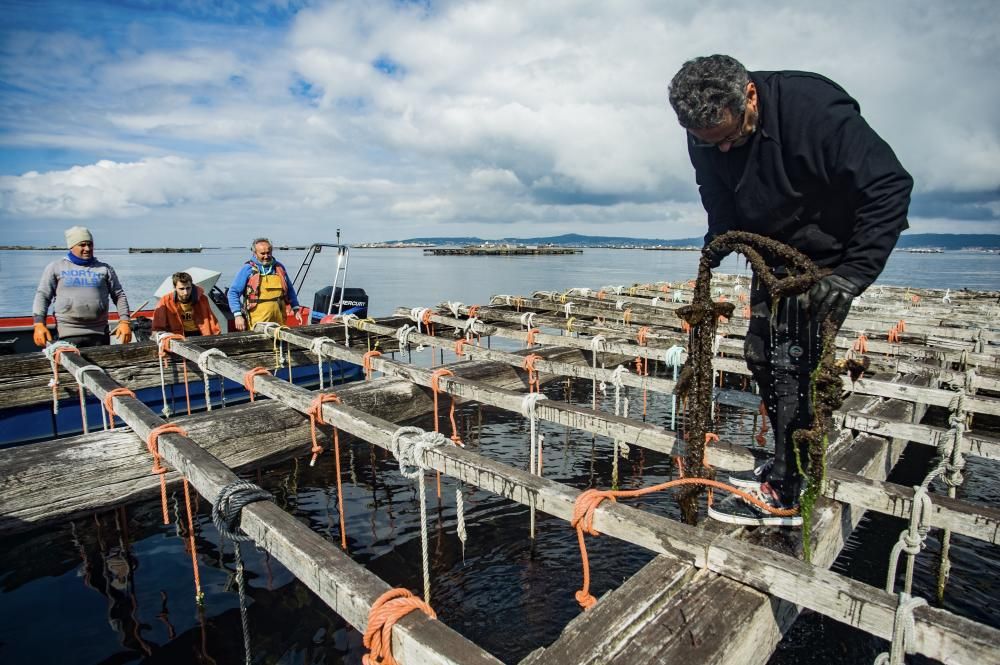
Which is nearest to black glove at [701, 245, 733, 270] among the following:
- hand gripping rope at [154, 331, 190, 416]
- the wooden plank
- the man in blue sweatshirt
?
the wooden plank

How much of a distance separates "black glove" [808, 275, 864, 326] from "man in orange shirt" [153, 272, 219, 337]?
9566 mm

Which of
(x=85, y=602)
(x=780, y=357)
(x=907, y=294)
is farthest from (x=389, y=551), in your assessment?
(x=907, y=294)

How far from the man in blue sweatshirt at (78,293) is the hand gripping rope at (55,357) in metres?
1.65

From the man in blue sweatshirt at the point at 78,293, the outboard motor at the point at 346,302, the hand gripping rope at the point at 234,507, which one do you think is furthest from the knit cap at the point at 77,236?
the hand gripping rope at the point at 234,507

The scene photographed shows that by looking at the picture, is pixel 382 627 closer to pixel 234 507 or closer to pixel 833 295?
pixel 234 507

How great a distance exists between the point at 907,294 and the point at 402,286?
34638 mm

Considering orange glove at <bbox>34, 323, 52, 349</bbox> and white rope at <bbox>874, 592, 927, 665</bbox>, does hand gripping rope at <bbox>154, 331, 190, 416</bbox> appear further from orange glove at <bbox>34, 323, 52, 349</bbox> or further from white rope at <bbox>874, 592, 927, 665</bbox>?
white rope at <bbox>874, 592, 927, 665</bbox>

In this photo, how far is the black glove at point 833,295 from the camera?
2.55 meters

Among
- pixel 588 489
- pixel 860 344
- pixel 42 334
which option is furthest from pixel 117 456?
pixel 860 344

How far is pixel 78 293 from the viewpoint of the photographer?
8148 millimetres

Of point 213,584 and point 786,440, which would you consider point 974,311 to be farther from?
point 213,584

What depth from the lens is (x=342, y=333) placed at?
32.2ft

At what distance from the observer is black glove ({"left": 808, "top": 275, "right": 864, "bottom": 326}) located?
2547 millimetres

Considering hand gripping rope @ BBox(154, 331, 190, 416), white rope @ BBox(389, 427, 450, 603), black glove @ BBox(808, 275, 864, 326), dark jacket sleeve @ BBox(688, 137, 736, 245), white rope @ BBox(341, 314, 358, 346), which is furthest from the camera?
white rope @ BBox(341, 314, 358, 346)
